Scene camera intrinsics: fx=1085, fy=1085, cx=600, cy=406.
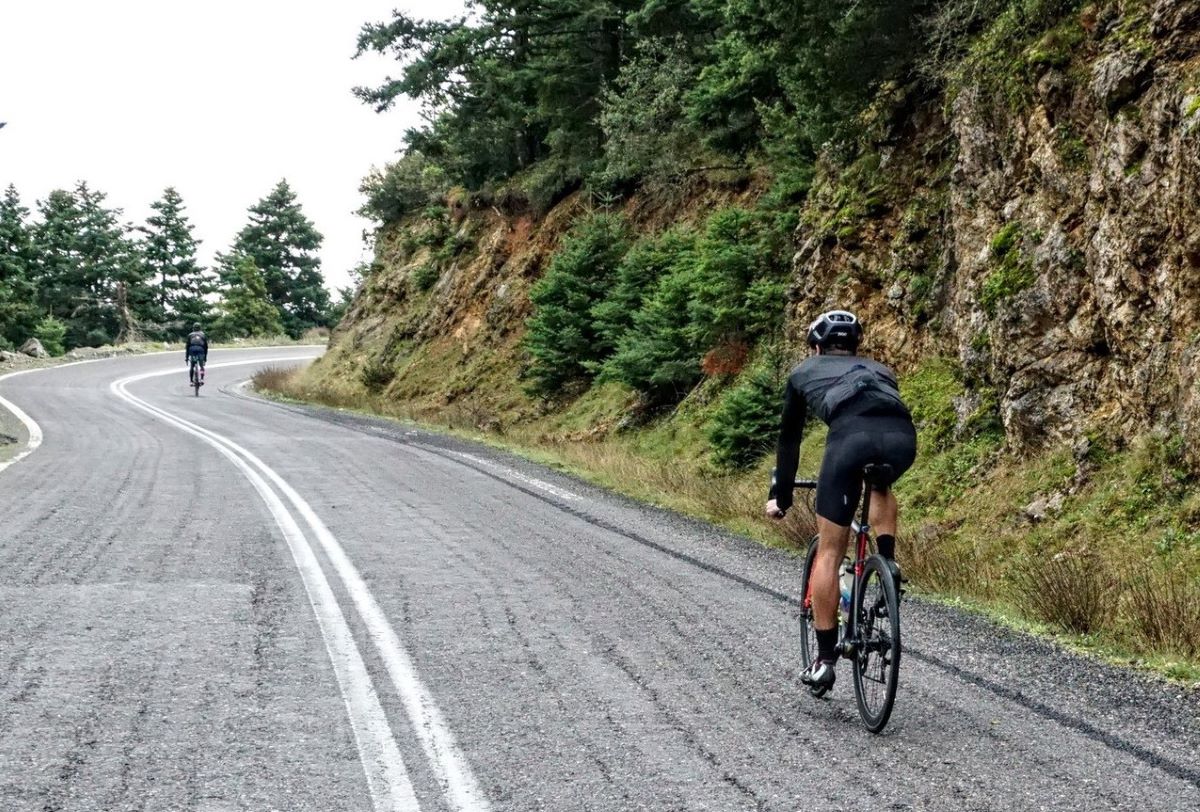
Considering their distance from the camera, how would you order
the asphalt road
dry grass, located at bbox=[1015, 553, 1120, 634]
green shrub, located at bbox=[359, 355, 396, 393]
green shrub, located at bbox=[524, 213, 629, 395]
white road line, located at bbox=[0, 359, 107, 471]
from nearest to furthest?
the asphalt road → dry grass, located at bbox=[1015, 553, 1120, 634] → white road line, located at bbox=[0, 359, 107, 471] → green shrub, located at bbox=[524, 213, 629, 395] → green shrub, located at bbox=[359, 355, 396, 393]

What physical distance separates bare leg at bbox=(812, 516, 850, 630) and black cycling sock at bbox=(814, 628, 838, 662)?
25mm

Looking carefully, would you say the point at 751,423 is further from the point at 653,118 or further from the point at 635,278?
the point at 653,118

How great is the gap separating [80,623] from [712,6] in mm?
21062

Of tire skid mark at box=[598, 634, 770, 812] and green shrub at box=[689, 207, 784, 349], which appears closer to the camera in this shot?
tire skid mark at box=[598, 634, 770, 812]

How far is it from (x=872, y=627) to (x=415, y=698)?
92.6 inches

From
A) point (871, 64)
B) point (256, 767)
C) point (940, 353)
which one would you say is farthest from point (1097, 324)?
point (256, 767)

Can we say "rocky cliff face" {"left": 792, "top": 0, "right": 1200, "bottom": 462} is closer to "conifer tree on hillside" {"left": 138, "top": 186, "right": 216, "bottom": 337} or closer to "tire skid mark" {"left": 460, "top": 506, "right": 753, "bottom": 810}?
"tire skid mark" {"left": 460, "top": 506, "right": 753, "bottom": 810}

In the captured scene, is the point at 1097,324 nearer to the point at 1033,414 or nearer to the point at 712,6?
the point at 1033,414

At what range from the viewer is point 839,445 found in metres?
5.42

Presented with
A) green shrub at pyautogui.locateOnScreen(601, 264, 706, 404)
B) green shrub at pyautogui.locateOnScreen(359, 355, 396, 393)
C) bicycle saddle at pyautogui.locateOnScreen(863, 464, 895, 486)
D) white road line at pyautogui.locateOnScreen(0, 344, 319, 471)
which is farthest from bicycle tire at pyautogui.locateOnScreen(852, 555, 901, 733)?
green shrub at pyautogui.locateOnScreen(359, 355, 396, 393)

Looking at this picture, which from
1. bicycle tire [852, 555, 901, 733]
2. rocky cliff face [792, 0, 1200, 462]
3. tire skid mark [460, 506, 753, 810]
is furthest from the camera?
rocky cliff face [792, 0, 1200, 462]

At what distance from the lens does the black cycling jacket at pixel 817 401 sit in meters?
5.43

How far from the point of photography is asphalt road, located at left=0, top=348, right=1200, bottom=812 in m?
4.46

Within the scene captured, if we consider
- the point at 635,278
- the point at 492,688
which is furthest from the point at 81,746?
the point at 635,278
